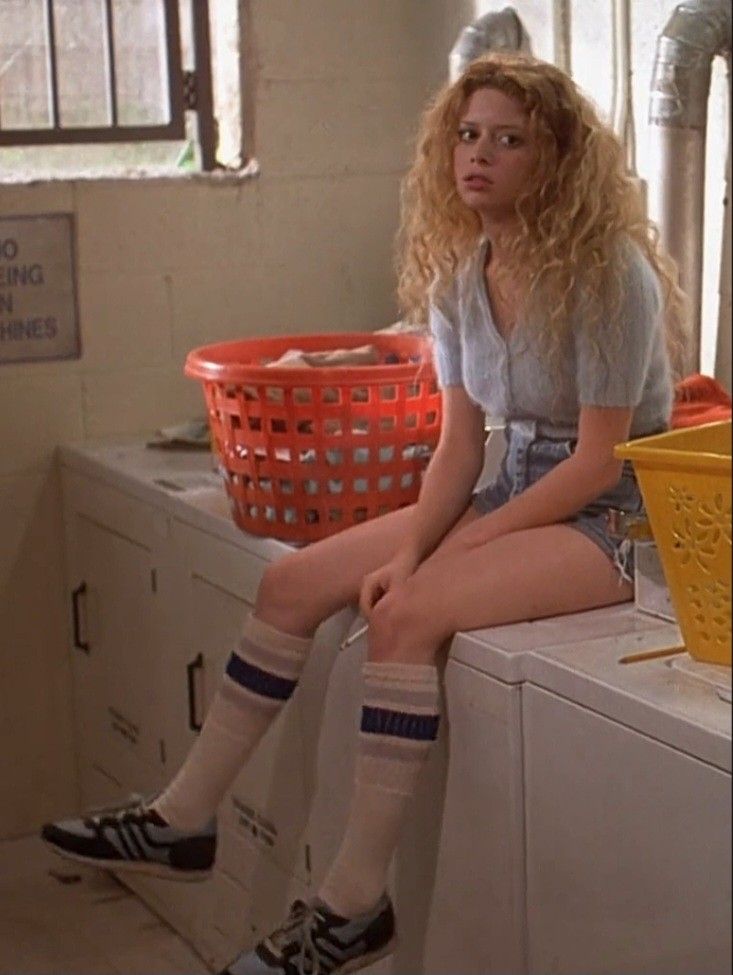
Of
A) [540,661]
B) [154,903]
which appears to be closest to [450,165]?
[540,661]

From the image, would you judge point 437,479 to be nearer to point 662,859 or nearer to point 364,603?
point 364,603

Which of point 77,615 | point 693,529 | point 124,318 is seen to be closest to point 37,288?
point 124,318

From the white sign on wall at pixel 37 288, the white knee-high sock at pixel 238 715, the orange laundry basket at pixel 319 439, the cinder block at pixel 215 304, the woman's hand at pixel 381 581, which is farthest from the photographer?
the cinder block at pixel 215 304

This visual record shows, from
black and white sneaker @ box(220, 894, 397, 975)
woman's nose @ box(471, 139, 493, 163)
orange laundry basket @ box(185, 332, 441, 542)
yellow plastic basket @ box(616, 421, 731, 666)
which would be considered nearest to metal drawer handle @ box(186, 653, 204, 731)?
orange laundry basket @ box(185, 332, 441, 542)

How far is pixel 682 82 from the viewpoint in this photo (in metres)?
2.59

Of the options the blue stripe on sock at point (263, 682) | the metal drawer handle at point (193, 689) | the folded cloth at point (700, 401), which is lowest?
the metal drawer handle at point (193, 689)

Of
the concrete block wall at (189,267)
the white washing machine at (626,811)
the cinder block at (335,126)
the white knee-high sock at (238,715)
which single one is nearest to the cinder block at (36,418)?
the concrete block wall at (189,267)

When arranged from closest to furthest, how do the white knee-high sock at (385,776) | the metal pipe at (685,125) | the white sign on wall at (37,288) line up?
the white knee-high sock at (385,776) → the metal pipe at (685,125) → the white sign on wall at (37,288)

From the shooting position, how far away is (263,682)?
7.54 feet

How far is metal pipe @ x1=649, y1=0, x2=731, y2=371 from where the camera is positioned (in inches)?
101

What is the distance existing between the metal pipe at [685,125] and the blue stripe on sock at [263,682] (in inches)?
33.3

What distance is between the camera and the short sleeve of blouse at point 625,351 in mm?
2139

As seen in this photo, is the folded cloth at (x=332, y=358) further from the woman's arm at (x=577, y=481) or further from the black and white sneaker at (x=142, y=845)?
the black and white sneaker at (x=142, y=845)

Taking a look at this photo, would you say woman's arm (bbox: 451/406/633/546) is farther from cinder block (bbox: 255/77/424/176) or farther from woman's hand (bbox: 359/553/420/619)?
cinder block (bbox: 255/77/424/176)
